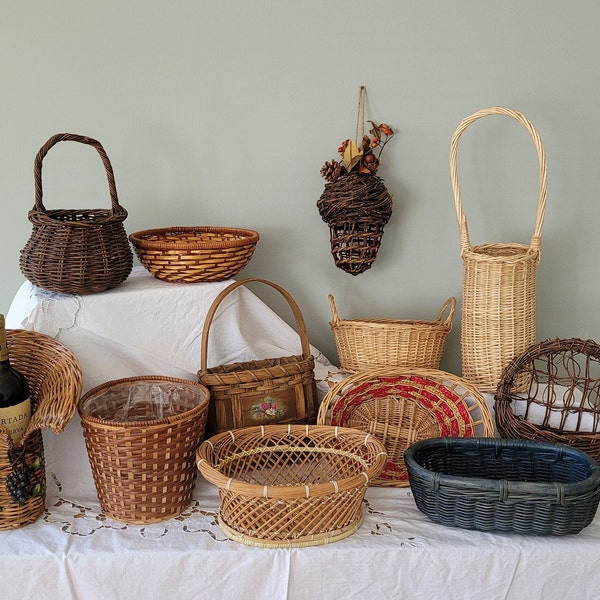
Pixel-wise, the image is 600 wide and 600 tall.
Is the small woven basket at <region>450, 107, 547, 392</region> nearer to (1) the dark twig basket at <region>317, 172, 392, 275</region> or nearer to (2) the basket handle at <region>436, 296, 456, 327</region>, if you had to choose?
(2) the basket handle at <region>436, 296, 456, 327</region>

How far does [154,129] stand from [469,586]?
1.35 meters

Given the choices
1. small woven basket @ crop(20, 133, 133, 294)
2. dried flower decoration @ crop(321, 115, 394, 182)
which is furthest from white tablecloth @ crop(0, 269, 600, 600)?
dried flower decoration @ crop(321, 115, 394, 182)

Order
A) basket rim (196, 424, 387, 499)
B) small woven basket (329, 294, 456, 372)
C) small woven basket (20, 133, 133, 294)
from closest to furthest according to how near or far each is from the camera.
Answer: basket rim (196, 424, 387, 499) → small woven basket (20, 133, 133, 294) → small woven basket (329, 294, 456, 372)

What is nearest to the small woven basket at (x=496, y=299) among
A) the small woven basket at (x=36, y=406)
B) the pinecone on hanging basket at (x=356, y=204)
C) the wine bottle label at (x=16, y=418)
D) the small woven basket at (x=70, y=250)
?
the pinecone on hanging basket at (x=356, y=204)

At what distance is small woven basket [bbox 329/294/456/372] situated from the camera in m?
1.82

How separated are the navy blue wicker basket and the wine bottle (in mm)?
792

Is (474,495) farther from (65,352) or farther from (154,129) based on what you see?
(154,129)

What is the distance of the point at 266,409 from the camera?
170 cm

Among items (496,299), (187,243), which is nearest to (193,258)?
(187,243)

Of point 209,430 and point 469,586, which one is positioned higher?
point 209,430

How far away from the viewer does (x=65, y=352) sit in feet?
5.19

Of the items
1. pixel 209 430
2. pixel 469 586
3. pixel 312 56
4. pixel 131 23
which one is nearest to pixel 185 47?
pixel 131 23

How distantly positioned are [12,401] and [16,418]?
0.04 metres

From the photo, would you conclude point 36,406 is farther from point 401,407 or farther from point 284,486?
point 401,407
